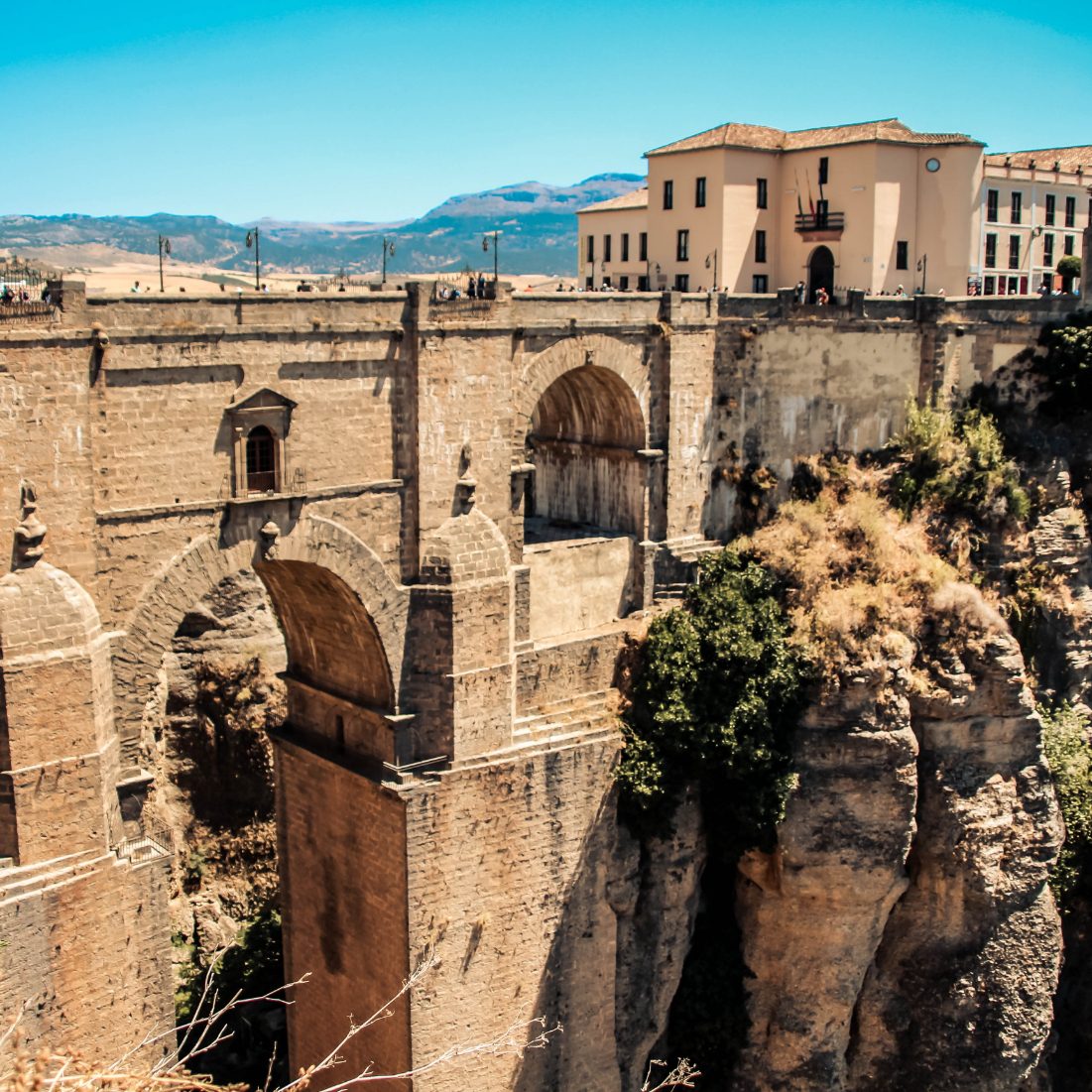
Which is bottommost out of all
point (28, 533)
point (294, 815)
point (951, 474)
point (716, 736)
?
point (294, 815)

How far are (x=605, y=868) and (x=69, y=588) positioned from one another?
12.1m

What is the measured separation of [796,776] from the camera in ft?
91.5

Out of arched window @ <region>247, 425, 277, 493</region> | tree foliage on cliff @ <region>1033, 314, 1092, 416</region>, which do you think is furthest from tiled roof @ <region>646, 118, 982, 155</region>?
arched window @ <region>247, 425, 277, 493</region>

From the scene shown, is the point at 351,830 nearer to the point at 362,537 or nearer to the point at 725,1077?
the point at 362,537

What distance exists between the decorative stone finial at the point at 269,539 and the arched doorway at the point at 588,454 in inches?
327

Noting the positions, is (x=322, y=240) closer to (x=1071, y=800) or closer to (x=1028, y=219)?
(x=1028, y=219)

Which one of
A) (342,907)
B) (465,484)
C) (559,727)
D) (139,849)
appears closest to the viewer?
(139,849)

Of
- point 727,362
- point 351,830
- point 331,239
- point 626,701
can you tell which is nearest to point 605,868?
point 626,701

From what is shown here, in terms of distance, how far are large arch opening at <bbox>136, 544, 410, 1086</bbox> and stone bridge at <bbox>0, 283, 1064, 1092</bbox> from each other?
0.36 ft

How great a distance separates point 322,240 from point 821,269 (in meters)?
111

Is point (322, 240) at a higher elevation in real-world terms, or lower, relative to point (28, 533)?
higher

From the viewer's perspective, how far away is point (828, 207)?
41500mm

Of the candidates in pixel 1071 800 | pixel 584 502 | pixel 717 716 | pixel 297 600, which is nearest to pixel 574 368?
pixel 584 502

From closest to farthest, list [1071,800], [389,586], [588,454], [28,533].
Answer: [28,533] → [389,586] → [588,454] → [1071,800]
